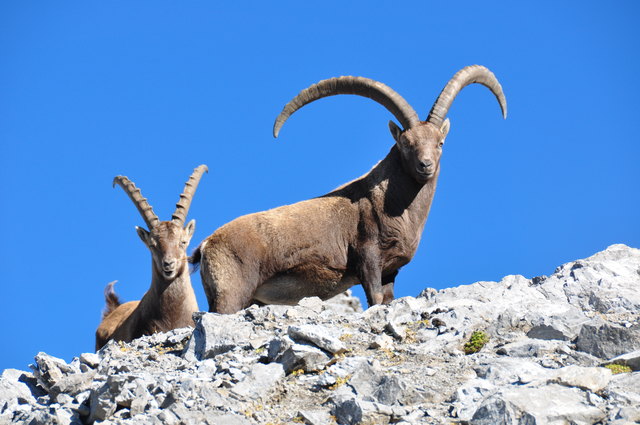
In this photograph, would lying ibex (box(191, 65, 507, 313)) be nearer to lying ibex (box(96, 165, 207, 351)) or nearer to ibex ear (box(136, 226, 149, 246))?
lying ibex (box(96, 165, 207, 351))

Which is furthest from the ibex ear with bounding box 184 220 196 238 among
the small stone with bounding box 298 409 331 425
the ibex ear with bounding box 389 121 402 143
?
the small stone with bounding box 298 409 331 425

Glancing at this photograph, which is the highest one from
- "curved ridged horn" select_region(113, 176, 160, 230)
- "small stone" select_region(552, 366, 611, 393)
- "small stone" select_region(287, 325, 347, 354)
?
"curved ridged horn" select_region(113, 176, 160, 230)

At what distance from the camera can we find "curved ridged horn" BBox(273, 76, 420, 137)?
49.8 feet

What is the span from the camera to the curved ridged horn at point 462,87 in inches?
601

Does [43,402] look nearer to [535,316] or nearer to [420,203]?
[535,316]

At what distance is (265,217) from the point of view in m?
14.9

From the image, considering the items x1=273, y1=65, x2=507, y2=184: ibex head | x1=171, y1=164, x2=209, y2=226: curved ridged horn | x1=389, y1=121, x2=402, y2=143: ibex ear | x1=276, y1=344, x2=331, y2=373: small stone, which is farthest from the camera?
x1=171, y1=164, x2=209, y2=226: curved ridged horn

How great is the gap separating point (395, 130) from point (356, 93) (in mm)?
1181

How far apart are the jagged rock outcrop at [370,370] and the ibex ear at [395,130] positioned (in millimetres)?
3976

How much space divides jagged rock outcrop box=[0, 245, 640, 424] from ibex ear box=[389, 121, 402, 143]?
157 inches

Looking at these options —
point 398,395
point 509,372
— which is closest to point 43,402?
point 398,395

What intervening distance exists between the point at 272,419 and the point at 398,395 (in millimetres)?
1171

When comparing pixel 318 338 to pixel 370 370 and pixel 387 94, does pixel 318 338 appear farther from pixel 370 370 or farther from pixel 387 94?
pixel 387 94

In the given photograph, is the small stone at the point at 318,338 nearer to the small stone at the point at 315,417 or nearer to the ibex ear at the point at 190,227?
the small stone at the point at 315,417
